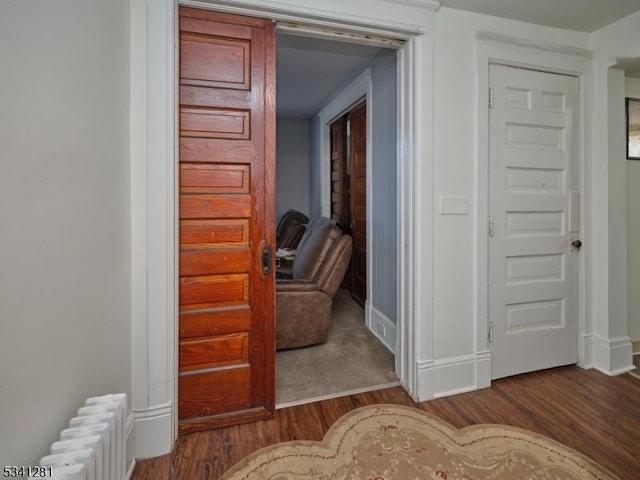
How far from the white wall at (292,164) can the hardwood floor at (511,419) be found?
4043mm

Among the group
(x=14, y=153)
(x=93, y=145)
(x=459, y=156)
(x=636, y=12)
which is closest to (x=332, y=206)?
(x=459, y=156)

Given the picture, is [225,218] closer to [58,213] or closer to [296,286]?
[58,213]

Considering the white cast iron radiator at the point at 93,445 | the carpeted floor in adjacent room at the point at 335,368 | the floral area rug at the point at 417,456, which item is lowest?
the floral area rug at the point at 417,456

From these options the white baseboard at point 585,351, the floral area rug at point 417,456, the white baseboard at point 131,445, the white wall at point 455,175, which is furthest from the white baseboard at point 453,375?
the white baseboard at point 131,445

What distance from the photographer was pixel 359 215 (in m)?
3.88

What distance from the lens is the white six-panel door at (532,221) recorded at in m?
2.34

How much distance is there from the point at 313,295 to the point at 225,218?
1.25 meters

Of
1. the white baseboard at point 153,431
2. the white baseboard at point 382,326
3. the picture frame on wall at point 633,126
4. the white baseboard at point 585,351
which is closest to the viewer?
the white baseboard at point 153,431

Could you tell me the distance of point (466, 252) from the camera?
2252 millimetres

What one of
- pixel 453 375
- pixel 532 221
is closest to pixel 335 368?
pixel 453 375

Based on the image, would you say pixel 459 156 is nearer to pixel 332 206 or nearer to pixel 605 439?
pixel 605 439

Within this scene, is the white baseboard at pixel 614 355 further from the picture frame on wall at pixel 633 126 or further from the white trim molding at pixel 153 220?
the white trim molding at pixel 153 220

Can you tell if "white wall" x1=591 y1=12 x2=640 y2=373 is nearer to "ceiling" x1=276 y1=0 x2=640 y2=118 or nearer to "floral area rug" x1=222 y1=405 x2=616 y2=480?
"ceiling" x1=276 y1=0 x2=640 y2=118

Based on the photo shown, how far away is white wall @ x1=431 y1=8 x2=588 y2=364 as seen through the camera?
2154 millimetres
